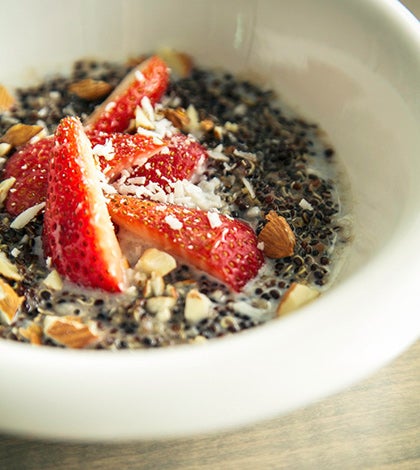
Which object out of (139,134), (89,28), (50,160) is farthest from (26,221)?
(89,28)

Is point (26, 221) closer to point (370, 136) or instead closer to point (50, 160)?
point (50, 160)

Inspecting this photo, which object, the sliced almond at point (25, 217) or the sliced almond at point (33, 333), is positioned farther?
the sliced almond at point (25, 217)

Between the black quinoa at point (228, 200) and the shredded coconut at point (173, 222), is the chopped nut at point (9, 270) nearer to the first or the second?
the black quinoa at point (228, 200)

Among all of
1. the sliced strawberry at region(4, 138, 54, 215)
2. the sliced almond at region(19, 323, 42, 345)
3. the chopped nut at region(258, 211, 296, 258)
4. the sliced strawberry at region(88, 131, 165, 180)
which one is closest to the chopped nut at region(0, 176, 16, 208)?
the sliced strawberry at region(4, 138, 54, 215)

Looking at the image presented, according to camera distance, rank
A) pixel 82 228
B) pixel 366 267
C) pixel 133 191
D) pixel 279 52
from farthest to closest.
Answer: pixel 279 52 < pixel 133 191 < pixel 82 228 < pixel 366 267

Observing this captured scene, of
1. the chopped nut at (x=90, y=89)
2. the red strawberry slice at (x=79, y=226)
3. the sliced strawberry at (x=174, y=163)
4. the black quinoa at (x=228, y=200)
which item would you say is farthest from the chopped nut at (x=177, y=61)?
the red strawberry slice at (x=79, y=226)

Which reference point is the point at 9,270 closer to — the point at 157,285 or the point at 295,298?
the point at 157,285

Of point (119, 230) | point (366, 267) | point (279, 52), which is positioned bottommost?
point (119, 230)

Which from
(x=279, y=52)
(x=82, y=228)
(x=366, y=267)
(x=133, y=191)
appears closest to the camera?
(x=366, y=267)
